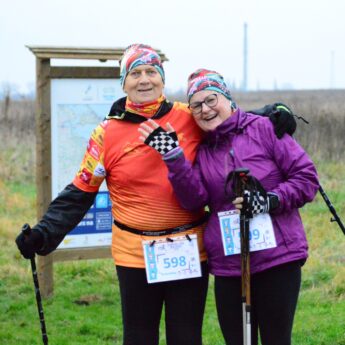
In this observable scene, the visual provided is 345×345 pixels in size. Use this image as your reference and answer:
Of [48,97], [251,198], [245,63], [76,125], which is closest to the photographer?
[251,198]

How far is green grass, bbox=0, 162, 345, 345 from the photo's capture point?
5.98 m

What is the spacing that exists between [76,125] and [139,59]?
3.04 meters

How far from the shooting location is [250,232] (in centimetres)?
363

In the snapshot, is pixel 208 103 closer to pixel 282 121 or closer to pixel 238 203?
pixel 282 121

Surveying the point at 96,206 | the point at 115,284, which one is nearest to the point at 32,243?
the point at 96,206

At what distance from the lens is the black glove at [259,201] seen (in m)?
3.56

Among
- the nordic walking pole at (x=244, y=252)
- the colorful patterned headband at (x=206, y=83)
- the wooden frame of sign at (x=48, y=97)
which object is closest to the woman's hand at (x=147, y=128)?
the colorful patterned headband at (x=206, y=83)

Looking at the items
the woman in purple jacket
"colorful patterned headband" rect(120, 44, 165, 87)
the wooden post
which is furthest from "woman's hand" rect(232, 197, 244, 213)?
the wooden post

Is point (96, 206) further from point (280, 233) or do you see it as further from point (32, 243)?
point (280, 233)

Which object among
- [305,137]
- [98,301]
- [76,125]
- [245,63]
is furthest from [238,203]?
[245,63]

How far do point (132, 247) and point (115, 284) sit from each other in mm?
3979

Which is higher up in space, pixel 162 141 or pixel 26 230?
pixel 162 141

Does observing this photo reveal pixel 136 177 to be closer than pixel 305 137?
Yes

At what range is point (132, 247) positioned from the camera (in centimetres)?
380
